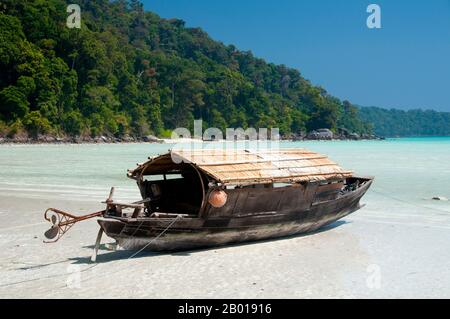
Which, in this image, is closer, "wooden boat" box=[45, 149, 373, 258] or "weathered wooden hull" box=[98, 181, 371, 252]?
"weathered wooden hull" box=[98, 181, 371, 252]

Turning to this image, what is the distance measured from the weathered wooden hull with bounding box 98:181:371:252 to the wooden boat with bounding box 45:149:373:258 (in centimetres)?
1

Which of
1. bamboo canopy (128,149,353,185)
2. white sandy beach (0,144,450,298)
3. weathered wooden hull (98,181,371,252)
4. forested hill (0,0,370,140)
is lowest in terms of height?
white sandy beach (0,144,450,298)

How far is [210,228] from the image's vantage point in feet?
26.3

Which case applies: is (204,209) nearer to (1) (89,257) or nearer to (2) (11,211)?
(1) (89,257)

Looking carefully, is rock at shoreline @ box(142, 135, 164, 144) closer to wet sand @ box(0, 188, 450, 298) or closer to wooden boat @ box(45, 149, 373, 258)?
wet sand @ box(0, 188, 450, 298)

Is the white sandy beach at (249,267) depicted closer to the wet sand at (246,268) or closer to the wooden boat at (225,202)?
the wet sand at (246,268)

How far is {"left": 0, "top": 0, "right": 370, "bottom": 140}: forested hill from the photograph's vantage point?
199 feet

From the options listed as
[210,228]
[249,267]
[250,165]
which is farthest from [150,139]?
[249,267]

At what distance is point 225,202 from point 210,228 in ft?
1.54

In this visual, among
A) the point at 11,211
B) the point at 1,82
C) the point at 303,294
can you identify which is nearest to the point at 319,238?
the point at 303,294

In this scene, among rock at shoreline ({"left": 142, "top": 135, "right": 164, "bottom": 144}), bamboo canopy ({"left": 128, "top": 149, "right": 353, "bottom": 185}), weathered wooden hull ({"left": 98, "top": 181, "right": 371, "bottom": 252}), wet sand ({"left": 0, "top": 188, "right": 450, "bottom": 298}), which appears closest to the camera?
wet sand ({"left": 0, "top": 188, "right": 450, "bottom": 298})

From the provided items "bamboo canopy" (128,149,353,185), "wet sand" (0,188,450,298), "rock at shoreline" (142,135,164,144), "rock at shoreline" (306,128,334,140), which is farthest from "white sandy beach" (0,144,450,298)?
"rock at shoreline" (306,128,334,140)

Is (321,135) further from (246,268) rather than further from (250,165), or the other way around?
(246,268)

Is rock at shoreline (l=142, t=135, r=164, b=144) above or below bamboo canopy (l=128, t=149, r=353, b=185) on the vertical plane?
below
